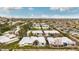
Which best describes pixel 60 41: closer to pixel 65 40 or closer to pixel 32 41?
pixel 65 40

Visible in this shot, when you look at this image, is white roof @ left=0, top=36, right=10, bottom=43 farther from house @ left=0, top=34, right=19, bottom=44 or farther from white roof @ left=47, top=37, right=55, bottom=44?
white roof @ left=47, top=37, right=55, bottom=44

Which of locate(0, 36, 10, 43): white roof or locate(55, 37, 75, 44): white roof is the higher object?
locate(0, 36, 10, 43): white roof

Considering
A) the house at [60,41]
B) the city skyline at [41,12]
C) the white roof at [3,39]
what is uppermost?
the city skyline at [41,12]

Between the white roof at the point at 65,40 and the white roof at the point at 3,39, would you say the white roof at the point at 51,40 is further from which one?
the white roof at the point at 3,39

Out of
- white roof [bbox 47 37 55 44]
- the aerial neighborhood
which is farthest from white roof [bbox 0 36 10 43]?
white roof [bbox 47 37 55 44]

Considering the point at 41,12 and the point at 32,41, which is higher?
the point at 41,12

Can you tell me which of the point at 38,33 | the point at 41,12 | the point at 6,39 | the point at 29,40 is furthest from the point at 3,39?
the point at 41,12

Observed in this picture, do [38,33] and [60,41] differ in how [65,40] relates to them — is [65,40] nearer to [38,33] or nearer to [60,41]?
[60,41]

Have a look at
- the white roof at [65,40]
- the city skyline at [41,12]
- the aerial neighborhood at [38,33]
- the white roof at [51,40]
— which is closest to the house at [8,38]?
the aerial neighborhood at [38,33]

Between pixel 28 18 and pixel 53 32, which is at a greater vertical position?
pixel 28 18
